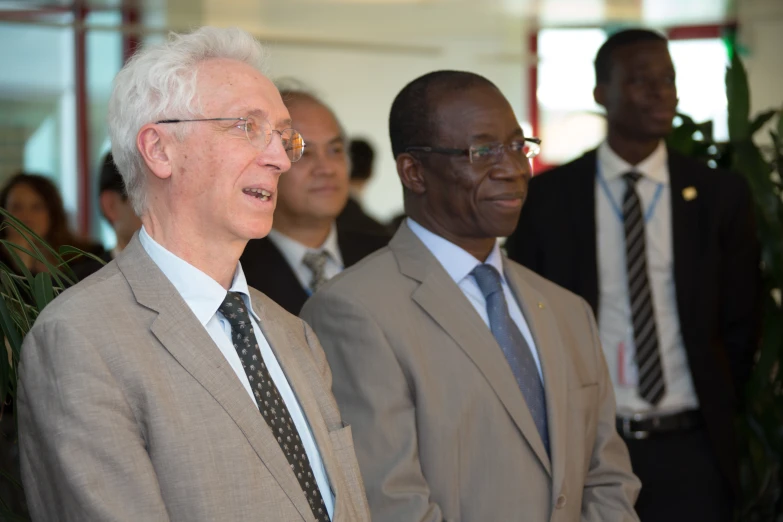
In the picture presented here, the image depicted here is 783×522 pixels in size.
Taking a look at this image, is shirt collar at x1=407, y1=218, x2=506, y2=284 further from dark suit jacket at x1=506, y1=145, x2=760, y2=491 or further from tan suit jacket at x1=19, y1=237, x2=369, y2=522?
dark suit jacket at x1=506, y1=145, x2=760, y2=491

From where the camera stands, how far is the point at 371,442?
222cm

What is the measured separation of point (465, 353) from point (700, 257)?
4.31 feet

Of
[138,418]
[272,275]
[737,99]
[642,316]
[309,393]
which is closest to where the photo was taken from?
[138,418]

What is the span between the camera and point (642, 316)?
3.29 meters

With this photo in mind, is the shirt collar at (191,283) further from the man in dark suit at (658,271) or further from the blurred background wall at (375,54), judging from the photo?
the blurred background wall at (375,54)

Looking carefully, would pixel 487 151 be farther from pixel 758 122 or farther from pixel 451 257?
pixel 758 122

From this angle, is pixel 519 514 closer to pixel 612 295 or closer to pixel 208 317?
pixel 208 317

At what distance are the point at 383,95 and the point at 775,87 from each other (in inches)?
140

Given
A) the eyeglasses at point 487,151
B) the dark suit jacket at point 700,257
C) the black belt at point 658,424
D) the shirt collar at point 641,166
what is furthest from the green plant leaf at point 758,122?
the eyeglasses at point 487,151

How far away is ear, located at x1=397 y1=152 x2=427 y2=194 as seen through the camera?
257cm

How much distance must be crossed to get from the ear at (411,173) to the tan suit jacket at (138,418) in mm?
901

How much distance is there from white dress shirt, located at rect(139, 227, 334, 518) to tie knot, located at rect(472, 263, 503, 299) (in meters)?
0.72

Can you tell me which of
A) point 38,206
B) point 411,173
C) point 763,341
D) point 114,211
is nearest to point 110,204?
point 114,211

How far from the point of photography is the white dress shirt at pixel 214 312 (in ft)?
5.95
